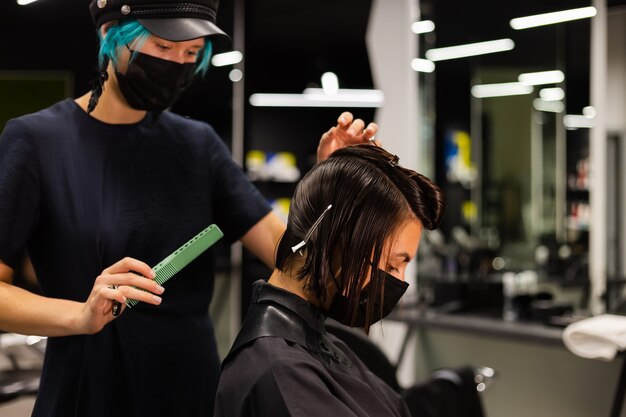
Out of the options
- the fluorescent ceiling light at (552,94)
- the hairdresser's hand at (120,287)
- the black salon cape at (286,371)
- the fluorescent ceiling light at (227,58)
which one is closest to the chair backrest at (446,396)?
the black salon cape at (286,371)

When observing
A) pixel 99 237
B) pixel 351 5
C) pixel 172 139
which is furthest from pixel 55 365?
pixel 351 5

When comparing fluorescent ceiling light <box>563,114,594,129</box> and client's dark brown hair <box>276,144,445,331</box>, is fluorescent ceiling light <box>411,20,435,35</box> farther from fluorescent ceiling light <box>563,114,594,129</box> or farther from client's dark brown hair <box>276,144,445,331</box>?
client's dark brown hair <box>276,144,445,331</box>

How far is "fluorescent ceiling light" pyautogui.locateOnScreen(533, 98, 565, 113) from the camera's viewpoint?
465 centimetres

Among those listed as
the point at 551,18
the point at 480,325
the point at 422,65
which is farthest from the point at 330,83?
the point at 480,325

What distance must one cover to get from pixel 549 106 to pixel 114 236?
13.2 feet

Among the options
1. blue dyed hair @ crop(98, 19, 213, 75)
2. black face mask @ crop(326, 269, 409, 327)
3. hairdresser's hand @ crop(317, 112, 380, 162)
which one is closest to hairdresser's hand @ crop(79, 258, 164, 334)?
black face mask @ crop(326, 269, 409, 327)

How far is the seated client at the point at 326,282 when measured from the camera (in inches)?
49.1

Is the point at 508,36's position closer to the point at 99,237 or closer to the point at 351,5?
the point at 351,5

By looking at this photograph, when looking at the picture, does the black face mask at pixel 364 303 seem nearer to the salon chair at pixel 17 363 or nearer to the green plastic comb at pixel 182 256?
the green plastic comb at pixel 182 256

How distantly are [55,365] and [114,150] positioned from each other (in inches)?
17.6

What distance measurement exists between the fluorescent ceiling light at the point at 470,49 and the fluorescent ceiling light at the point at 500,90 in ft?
0.91

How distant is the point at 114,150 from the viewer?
57.6 inches

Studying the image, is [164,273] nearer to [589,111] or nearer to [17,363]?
[17,363]

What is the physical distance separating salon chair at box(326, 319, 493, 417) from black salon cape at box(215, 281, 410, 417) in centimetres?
64
